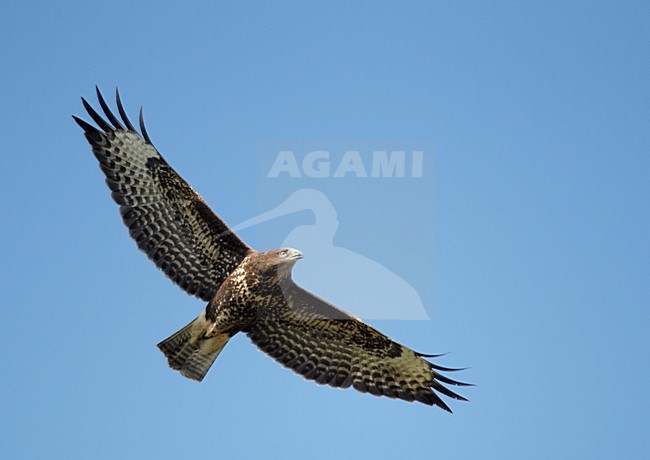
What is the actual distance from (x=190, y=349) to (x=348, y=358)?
2270mm

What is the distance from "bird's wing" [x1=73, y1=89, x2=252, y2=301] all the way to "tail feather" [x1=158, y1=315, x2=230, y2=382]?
2.20ft

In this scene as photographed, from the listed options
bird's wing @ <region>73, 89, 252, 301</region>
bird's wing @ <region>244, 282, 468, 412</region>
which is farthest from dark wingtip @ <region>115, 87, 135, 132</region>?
bird's wing @ <region>244, 282, 468, 412</region>

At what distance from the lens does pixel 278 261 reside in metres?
13.5

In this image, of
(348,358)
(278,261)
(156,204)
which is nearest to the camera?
(278,261)

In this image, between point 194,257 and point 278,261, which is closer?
point 278,261

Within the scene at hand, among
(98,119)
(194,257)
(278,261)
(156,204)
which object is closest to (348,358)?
(278,261)

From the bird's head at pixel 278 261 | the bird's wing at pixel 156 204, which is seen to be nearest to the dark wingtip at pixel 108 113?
the bird's wing at pixel 156 204

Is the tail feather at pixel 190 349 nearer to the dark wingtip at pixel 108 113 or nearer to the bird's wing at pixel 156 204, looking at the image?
the bird's wing at pixel 156 204

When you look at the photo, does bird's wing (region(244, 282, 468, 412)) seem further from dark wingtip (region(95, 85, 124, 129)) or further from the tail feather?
dark wingtip (region(95, 85, 124, 129))

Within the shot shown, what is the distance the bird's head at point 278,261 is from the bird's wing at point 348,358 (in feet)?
3.63

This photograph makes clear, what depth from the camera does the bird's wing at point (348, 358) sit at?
14.6 m

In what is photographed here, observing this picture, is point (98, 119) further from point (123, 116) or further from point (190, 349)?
point (190, 349)

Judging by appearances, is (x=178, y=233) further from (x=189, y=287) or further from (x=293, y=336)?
(x=293, y=336)

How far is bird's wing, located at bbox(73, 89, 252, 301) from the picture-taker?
13.9 m
